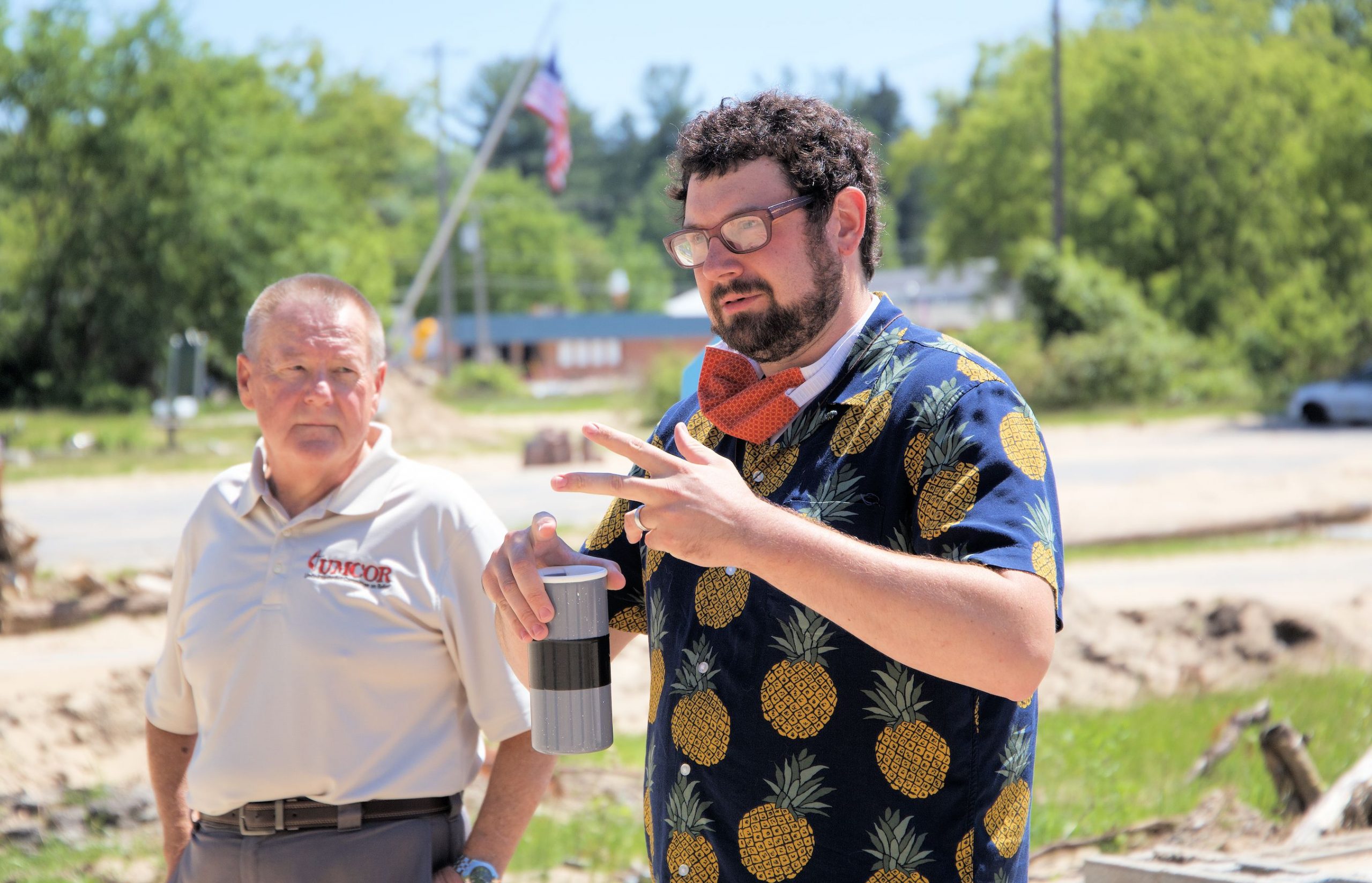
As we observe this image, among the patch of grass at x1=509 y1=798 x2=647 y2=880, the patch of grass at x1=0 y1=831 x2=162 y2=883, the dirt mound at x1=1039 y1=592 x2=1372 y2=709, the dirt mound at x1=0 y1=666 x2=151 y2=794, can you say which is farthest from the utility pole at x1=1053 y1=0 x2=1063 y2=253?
the patch of grass at x1=0 y1=831 x2=162 y2=883

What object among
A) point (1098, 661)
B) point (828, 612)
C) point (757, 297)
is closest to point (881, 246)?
point (757, 297)

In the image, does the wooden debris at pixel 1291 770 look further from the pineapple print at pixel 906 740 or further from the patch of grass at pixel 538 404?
the patch of grass at pixel 538 404

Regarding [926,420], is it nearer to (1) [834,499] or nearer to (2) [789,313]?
(1) [834,499]

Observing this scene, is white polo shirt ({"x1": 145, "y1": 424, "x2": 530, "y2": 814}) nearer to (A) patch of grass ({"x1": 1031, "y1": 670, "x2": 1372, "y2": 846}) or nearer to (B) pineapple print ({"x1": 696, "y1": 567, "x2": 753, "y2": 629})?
(B) pineapple print ({"x1": 696, "y1": 567, "x2": 753, "y2": 629})

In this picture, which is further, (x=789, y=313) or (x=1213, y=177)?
(x=1213, y=177)

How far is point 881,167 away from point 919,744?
1.04 meters

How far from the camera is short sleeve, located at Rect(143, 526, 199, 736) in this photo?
2949mm

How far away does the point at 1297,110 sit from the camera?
4241 centimetres

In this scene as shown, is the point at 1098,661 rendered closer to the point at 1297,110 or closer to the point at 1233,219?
the point at 1233,219

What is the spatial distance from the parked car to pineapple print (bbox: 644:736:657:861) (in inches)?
1078

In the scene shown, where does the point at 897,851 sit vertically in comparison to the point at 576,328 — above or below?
above

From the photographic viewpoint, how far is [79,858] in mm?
5164

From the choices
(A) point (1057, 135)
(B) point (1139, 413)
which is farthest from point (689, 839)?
(A) point (1057, 135)

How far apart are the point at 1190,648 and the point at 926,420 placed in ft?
25.2
